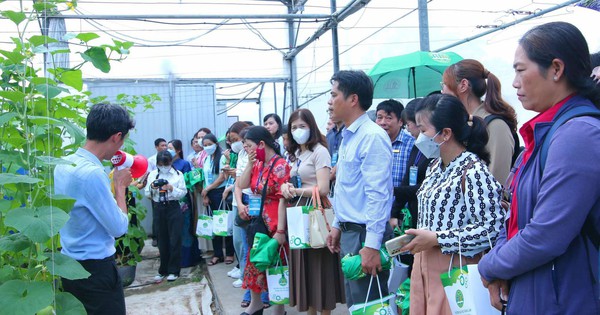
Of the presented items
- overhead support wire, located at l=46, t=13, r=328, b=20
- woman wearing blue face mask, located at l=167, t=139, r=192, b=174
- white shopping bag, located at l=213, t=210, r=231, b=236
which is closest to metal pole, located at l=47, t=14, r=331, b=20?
overhead support wire, located at l=46, t=13, r=328, b=20

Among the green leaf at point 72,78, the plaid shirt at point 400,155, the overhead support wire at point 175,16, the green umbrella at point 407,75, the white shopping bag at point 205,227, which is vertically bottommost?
the white shopping bag at point 205,227

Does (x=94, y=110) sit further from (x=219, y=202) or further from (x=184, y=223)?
(x=184, y=223)

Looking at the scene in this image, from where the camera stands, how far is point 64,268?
5.77 feet

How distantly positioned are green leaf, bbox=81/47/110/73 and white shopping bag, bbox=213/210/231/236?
3729 mm

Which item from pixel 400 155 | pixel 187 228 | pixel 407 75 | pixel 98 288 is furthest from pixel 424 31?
pixel 98 288

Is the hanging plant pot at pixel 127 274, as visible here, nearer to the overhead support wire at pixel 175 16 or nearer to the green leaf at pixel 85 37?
the overhead support wire at pixel 175 16

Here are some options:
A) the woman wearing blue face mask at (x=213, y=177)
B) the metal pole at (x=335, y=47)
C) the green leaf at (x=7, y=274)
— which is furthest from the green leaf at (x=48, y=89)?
the metal pole at (x=335, y=47)

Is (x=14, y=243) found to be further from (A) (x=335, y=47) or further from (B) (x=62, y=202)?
(A) (x=335, y=47)

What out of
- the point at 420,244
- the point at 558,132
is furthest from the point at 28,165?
the point at 558,132

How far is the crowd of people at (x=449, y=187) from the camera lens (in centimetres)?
132

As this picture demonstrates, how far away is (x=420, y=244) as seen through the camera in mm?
2068

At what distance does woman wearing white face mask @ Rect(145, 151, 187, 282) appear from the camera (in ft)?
19.5

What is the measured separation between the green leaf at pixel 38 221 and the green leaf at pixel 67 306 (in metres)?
0.41

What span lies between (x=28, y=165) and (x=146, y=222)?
6.77 metres
